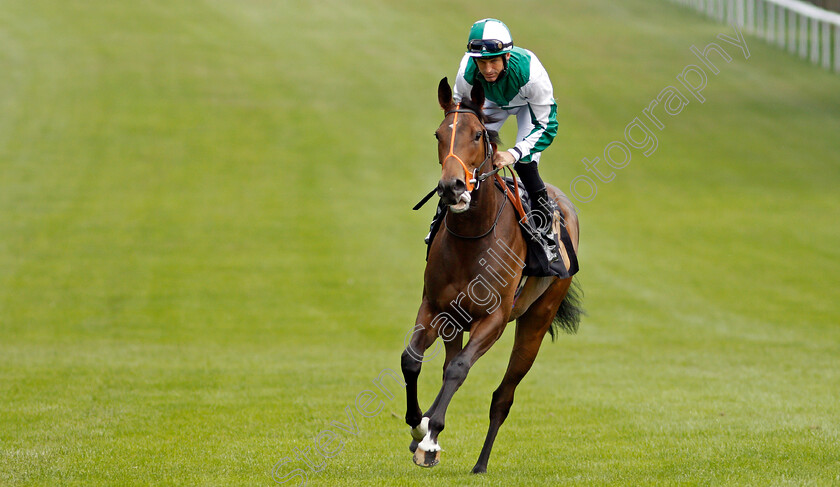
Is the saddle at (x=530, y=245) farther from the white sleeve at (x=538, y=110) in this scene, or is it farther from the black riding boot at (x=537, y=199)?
the white sleeve at (x=538, y=110)

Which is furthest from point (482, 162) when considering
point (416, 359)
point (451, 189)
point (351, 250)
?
point (351, 250)

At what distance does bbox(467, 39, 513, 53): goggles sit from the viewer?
732cm

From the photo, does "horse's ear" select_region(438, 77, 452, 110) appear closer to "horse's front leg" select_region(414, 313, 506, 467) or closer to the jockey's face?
the jockey's face

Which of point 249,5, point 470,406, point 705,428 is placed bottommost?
point 249,5

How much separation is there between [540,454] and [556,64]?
32.9 m

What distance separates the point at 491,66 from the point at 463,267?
5.36 feet

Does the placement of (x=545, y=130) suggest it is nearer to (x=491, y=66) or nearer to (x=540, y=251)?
(x=491, y=66)

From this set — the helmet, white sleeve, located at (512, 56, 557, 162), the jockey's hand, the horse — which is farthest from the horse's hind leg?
the helmet

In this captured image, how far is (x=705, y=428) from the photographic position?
9.93 metres

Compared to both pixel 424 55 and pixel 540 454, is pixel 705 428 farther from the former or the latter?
pixel 424 55

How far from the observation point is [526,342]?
887 centimetres

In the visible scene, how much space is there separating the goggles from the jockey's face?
97mm

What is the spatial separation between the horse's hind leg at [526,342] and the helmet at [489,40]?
Answer: 2.55m

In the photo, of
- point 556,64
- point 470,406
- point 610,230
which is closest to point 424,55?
point 556,64
